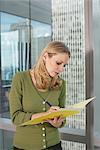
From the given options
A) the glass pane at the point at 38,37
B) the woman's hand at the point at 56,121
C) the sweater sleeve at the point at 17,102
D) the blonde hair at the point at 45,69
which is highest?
the glass pane at the point at 38,37

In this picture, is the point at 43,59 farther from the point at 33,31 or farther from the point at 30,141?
the point at 33,31

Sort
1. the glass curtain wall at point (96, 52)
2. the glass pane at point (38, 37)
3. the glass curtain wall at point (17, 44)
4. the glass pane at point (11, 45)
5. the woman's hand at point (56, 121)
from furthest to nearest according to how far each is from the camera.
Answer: the glass pane at point (11, 45)
the glass curtain wall at point (17, 44)
the glass pane at point (38, 37)
the glass curtain wall at point (96, 52)
the woman's hand at point (56, 121)

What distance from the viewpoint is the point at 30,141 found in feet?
4.97

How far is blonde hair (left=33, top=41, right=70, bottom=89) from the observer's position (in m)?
1.45

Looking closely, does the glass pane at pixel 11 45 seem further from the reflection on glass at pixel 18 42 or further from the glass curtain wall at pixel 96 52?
the glass curtain wall at pixel 96 52

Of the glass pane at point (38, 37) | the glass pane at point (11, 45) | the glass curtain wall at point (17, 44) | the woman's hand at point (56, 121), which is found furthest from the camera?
the glass pane at point (11, 45)

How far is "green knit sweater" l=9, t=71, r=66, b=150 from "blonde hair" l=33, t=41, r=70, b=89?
0.13 feet

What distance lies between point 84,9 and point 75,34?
211mm

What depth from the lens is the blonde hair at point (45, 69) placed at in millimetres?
1445

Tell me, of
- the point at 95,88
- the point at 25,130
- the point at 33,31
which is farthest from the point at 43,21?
the point at 25,130

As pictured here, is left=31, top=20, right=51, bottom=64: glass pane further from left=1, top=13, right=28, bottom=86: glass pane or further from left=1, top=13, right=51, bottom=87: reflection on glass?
left=1, top=13, right=28, bottom=86: glass pane

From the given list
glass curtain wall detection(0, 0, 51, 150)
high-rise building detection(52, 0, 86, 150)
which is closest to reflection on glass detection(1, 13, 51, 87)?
glass curtain wall detection(0, 0, 51, 150)

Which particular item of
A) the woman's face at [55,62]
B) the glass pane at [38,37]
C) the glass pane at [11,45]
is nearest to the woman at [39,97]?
the woman's face at [55,62]

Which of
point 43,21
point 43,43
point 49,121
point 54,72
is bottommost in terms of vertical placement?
point 49,121
